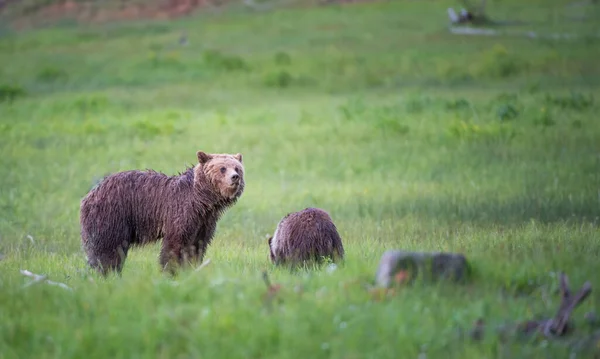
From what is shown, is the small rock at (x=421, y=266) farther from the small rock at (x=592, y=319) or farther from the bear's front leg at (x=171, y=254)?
the bear's front leg at (x=171, y=254)

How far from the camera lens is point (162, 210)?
9.77 m

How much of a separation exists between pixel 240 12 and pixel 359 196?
122ft

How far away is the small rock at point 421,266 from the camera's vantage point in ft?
24.8

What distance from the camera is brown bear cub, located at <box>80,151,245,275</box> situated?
957cm

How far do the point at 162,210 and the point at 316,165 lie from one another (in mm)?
9402

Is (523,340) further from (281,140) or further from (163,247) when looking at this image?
(281,140)

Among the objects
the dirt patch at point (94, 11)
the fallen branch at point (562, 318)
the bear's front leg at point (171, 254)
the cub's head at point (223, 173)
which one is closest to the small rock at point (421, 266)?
the fallen branch at point (562, 318)

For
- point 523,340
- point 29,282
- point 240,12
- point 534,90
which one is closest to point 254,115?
point 534,90

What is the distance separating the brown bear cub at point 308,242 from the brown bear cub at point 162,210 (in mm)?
627

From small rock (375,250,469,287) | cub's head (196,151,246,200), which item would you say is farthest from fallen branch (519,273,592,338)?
cub's head (196,151,246,200)

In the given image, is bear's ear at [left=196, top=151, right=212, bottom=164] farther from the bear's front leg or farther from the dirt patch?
the dirt patch

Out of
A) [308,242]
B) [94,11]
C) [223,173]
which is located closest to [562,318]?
[308,242]

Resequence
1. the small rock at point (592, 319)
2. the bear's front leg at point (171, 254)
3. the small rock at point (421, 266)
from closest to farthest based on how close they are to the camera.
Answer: the small rock at point (592, 319)
the small rock at point (421, 266)
the bear's front leg at point (171, 254)

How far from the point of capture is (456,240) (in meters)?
10.6
